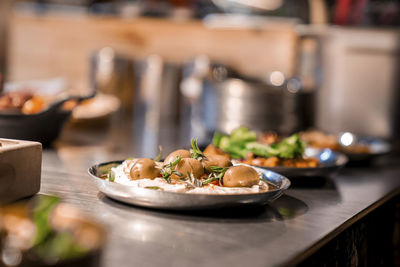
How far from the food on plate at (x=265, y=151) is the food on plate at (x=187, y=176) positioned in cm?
34

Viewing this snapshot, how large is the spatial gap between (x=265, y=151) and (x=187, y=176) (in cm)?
45

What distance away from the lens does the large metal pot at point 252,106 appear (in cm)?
225

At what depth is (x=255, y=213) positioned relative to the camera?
1076 millimetres

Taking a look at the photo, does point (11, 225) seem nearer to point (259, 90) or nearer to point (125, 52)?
point (259, 90)

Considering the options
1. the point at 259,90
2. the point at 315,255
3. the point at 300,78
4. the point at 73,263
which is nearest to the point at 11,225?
the point at 73,263

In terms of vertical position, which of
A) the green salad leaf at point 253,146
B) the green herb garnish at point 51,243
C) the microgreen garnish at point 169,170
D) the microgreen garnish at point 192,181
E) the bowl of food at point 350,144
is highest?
the green herb garnish at point 51,243

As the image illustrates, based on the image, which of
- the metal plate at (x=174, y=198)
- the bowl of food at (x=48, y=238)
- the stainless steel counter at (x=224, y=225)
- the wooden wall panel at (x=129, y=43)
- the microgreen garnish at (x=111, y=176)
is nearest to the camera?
the bowl of food at (x=48, y=238)

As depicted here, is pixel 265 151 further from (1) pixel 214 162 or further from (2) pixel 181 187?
(2) pixel 181 187

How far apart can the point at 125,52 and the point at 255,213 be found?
2.57m

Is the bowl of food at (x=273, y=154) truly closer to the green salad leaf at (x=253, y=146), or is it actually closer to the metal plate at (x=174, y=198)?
the green salad leaf at (x=253, y=146)

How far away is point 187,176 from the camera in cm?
104

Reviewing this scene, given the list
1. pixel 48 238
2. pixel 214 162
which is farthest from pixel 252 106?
pixel 48 238

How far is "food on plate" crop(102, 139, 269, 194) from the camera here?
39.7 inches

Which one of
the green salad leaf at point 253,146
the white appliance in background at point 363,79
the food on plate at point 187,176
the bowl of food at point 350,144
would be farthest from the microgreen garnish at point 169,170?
the white appliance in background at point 363,79
